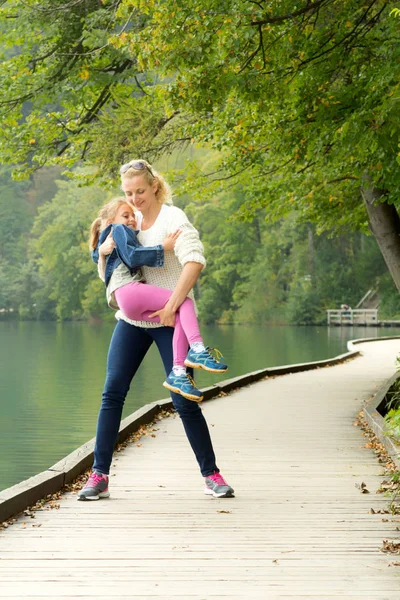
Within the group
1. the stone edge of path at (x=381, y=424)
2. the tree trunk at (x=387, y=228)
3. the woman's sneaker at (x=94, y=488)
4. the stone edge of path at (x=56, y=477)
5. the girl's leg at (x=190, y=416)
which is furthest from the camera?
the tree trunk at (x=387, y=228)

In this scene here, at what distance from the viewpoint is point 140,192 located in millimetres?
5926

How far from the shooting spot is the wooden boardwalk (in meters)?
4.30

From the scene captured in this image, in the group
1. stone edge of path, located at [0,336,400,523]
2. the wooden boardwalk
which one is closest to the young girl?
the wooden boardwalk

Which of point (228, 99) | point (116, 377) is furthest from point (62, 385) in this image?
point (116, 377)

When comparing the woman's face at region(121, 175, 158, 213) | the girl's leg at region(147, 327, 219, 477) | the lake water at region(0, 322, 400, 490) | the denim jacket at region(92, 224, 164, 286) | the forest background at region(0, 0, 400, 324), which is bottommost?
the lake water at region(0, 322, 400, 490)

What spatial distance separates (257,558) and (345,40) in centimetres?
763

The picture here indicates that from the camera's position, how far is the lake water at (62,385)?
13.3 metres

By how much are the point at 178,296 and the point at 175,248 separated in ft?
1.02

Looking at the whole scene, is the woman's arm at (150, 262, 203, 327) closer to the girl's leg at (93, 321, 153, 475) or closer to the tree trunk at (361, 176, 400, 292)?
the girl's leg at (93, 321, 153, 475)

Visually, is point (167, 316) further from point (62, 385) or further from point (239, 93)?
point (62, 385)

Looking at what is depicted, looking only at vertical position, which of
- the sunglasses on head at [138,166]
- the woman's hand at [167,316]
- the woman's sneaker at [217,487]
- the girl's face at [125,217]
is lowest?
the woman's sneaker at [217,487]

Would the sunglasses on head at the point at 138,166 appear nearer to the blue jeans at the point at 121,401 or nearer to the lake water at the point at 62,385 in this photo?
the blue jeans at the point at 121,401

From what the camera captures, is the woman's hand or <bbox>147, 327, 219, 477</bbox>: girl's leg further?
<bbox>147, 327, 219, 477</bbox>: girl's leg

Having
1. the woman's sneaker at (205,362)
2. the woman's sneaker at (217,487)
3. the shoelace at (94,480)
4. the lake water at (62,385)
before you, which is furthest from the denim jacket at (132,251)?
the lake water at (62,385)
